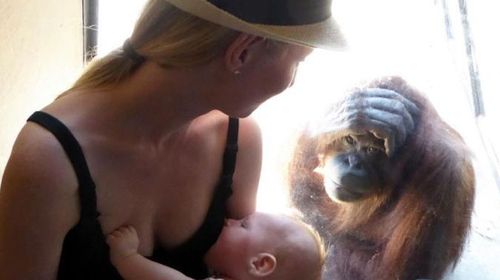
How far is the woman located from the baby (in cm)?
10

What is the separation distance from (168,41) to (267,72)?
0.35 ft

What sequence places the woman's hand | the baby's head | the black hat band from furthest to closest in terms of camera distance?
1. the woman's hand
2. the baby's head
3. the black hat band

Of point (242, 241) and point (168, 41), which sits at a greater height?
point (168, 41)

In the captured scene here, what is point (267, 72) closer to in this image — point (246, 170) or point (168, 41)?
point (168, 41)

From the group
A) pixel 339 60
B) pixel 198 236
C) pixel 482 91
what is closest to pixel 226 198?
pixel 198 236

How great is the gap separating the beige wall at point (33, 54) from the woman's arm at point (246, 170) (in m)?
0.36

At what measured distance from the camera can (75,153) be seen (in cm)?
61

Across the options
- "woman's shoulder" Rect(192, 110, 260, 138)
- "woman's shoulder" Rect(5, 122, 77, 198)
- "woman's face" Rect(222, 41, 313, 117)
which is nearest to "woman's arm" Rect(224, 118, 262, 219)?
"woman's shoulder" Rect(192, 110, 260, 138)

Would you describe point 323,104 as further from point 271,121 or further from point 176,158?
point 176,158

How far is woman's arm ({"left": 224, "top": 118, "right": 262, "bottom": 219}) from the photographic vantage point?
79cm

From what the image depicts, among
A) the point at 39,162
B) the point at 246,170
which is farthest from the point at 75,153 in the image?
the point at 246,170

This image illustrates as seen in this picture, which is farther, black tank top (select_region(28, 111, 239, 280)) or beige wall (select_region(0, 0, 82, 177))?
beige wall (select_region(0, 0, 82, 177))

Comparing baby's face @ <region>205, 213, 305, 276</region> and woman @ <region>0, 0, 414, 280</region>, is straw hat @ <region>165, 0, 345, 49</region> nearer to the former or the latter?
woman @ <region>0, 0, 414, 280</region>

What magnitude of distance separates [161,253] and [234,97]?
0.25 metres
